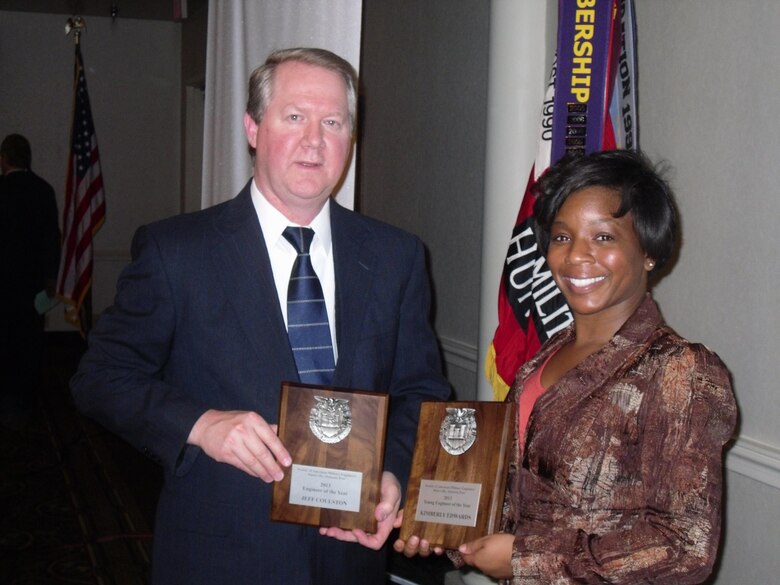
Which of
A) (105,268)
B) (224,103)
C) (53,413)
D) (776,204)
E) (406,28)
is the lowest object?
(53,413)

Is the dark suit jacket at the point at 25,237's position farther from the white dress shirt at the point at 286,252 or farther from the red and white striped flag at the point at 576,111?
the white dress shirt at the point at 286,252

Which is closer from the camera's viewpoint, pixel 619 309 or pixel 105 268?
pixel 619 309

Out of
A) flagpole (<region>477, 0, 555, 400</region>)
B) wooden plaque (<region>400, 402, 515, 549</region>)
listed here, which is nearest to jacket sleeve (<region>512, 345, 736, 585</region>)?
wooden plaque (<region>400, 402, 515, 549</region>)

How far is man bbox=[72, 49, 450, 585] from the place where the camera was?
4.94 ft

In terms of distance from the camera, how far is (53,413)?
21.4 ft

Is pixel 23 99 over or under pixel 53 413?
over

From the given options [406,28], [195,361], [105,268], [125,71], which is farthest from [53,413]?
[195,361]

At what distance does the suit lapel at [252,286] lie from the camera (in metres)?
1.52

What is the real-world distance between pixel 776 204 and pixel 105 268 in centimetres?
852

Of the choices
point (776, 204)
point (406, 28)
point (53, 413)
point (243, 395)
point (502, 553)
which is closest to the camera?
point (502, 553)

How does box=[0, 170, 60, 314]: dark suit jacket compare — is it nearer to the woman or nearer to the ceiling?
the ceiling

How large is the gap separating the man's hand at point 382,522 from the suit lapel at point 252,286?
27cm

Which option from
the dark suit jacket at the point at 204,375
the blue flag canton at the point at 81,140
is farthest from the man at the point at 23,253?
the dark suit jacket at the point at 204,375

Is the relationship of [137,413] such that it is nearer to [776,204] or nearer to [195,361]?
[195,361]
